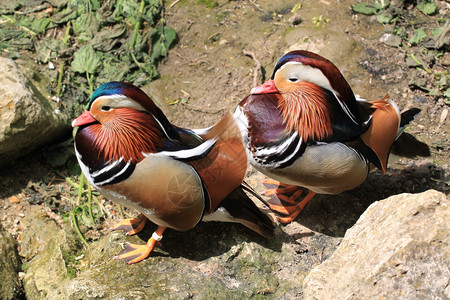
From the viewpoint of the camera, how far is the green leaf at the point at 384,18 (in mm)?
4465

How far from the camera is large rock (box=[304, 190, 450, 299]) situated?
1699mm

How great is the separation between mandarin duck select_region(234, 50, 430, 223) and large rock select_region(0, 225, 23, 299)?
1.59 m

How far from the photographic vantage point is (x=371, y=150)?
114 inches

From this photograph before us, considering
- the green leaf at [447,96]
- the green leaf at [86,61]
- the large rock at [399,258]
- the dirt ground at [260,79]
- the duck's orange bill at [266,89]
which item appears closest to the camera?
the large rock at [399,258]

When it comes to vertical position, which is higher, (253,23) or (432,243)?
(432,243)

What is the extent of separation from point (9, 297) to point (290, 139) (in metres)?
1.86

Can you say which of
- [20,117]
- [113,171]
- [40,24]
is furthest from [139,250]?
[40,24]

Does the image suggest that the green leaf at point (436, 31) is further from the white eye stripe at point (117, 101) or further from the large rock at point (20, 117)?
the large rock at point (20, 117)

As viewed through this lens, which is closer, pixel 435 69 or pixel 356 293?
pixel 356 293

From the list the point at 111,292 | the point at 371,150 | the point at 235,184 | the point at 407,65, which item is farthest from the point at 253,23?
the point at 111,292

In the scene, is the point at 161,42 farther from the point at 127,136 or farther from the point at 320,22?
the point at 127,136

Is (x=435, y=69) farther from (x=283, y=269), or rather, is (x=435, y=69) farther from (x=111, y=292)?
(x=111, y=292)

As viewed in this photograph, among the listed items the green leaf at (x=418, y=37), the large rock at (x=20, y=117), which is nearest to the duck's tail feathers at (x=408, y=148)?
the green leaf at (x=418, y=37)

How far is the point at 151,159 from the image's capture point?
2.43 m
